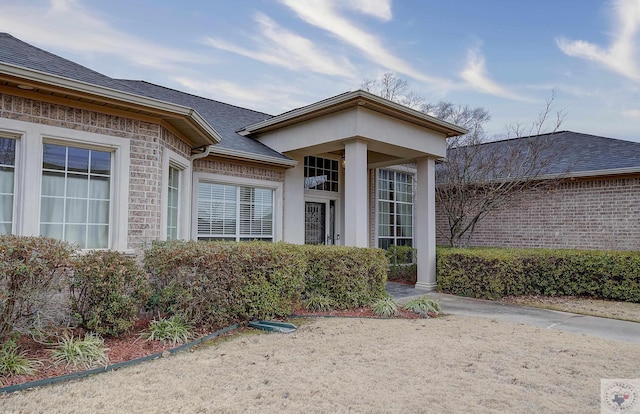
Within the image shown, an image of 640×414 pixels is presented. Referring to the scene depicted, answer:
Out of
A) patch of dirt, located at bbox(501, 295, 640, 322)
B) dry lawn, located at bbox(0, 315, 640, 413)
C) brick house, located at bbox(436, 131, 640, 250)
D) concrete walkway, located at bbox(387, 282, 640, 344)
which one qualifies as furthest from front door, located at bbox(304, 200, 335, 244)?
dry lawn, located at bbox(0, 315, 640, 413)

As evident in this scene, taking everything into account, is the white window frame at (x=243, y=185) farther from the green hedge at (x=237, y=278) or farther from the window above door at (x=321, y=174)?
the green hedge at (x=237, y=278)

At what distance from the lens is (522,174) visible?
38.3 ft

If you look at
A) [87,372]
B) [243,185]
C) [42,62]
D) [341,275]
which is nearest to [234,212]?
[243,185]

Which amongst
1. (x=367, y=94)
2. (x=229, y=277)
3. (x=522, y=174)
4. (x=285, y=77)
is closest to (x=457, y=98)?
(x=522, y=174)

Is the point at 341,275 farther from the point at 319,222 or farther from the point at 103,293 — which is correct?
the point at 319,222

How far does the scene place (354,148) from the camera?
821cm

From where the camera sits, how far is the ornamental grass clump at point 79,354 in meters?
3.97

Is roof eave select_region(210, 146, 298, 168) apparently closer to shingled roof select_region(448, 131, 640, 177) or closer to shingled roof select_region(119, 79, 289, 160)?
shingled roof select_region(119, 79, 289, 160)

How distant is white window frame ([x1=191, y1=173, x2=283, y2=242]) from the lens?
859cm

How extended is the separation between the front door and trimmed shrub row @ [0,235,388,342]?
4110 millimetres

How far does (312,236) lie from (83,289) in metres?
7.27

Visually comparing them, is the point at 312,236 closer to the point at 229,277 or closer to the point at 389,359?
the point at 229,277

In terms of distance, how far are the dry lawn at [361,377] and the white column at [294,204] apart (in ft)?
15.3

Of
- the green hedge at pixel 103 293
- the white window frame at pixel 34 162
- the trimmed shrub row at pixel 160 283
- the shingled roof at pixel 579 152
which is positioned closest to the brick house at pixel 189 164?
the white window frame at pixel 34 162
